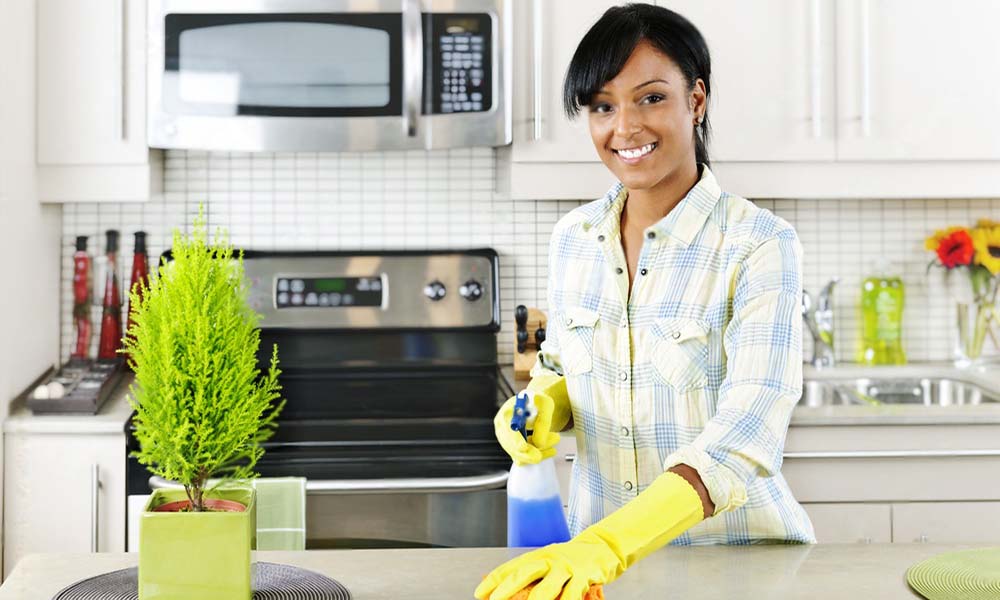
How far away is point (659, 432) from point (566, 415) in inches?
6.4

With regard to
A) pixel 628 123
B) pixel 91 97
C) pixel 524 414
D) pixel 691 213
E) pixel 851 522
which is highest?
pixel 91 97

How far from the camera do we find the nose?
1.56m

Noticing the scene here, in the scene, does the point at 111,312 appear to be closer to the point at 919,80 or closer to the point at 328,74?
the point at 328,74

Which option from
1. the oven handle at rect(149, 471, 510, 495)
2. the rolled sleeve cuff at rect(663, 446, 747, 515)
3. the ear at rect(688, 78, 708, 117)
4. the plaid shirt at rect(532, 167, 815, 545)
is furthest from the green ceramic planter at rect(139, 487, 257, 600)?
the oven handle at rect(149, 471, 510, 495)

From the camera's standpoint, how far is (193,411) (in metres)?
1.19

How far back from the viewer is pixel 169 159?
298 cm

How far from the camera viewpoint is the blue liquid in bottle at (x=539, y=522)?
1.42m

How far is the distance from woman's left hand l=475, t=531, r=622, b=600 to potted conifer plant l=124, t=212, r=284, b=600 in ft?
0.89

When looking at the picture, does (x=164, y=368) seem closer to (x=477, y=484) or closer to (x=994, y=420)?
(x=477, y=484)

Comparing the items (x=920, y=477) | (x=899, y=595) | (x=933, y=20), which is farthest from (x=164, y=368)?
(x=933, y=20)

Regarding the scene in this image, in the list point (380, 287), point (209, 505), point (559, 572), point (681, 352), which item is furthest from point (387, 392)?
point (559, 572)

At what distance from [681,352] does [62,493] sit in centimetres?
142

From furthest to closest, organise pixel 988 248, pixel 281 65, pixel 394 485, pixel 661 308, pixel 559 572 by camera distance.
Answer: pixel 988 248 → pixel 281 65 → pixel 394 485 → pixel 661 308 → pixel 559 572

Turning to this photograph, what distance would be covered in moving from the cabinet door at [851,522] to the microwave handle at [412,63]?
1.22 m
